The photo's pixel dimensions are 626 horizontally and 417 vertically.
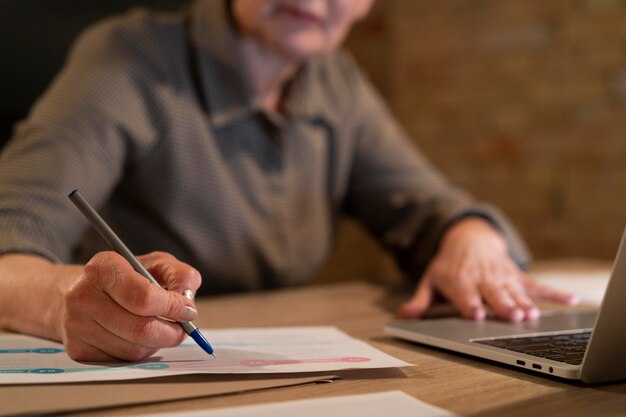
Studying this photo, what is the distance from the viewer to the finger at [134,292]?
57 cm

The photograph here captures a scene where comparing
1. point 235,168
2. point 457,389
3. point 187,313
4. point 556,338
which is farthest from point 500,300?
point 235,168

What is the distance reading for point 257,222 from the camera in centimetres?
125

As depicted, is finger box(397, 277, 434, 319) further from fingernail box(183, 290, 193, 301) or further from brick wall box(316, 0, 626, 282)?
brick wall box(316, 0, 626, 282)

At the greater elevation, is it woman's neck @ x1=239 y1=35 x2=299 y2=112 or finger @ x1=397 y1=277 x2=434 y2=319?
woman's neck @ x1=239 y1=35 x2=299 y2=112

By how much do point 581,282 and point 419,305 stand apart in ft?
1.33

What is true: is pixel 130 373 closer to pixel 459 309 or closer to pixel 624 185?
pixel 459 309

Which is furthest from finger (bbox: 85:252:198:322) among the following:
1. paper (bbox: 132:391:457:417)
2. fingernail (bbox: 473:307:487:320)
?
fingernail (bbox: 473:307:487:320)

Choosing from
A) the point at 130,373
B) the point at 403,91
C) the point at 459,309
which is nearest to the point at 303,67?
the point at 459,309

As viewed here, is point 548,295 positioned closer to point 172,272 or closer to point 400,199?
point 400,199

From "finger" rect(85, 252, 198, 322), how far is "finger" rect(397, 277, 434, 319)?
1.28 feet

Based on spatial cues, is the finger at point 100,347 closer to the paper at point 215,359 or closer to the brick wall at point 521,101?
the paper at point 215,359

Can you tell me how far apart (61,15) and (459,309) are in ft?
2.81

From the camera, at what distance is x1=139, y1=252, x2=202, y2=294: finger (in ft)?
1.99

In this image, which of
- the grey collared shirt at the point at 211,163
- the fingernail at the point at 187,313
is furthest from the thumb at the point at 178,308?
the grey collared shirt at the point at 211,163
